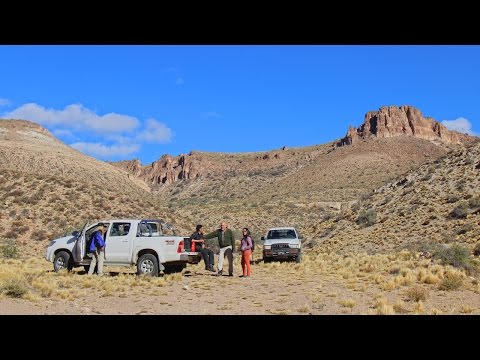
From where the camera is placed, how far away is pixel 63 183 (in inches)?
1743

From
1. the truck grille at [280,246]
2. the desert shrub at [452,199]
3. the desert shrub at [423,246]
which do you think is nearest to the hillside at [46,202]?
the truck grille at [280,246]

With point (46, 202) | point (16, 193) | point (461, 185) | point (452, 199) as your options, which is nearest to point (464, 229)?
point (452, 199)

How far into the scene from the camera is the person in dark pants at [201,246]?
1811 centimetres

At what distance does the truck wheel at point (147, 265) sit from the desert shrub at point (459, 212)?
22.2 m

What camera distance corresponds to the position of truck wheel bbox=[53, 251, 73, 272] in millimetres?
17500

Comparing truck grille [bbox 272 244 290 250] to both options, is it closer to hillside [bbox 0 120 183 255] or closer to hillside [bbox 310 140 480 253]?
hillside [bbox 310 140 480 253]

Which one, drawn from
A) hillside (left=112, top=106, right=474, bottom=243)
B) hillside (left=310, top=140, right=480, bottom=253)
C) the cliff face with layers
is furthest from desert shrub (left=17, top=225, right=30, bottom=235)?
the cliff face with layers

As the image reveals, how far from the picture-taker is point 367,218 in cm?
3812

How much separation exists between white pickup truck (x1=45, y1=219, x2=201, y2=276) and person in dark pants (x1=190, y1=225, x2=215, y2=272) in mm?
1018

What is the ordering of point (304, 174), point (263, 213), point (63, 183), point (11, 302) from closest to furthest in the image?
point (11, 302)
point (63, 183)
point (263, 213)
point (304, 174)

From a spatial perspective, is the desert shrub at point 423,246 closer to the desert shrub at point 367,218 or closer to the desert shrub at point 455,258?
the desert shrub at point 455,258
